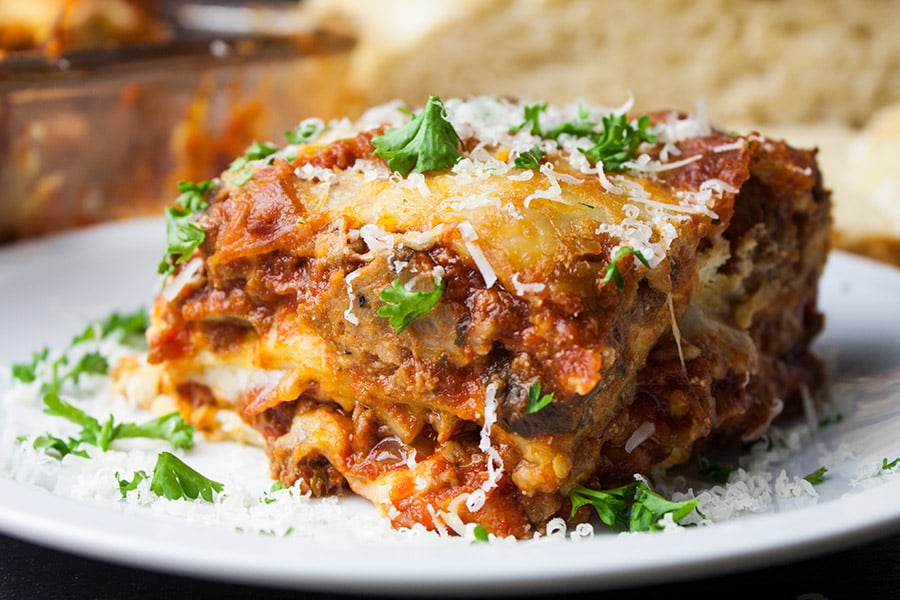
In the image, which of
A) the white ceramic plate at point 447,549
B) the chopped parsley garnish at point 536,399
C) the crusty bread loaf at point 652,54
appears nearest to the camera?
the white ceramic plate at point 447,549

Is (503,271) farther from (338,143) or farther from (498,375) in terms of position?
(338,143)

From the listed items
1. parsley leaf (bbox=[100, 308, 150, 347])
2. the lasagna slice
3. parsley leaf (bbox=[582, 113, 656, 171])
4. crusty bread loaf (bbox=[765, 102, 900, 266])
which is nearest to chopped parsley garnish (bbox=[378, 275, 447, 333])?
the lasagna slice

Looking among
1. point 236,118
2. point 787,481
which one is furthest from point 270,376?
point 236,118

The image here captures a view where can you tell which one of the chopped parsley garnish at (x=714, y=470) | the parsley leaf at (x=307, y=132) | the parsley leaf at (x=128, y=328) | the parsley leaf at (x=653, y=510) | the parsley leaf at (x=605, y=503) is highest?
the parsley leaf at (x=307, y=132)

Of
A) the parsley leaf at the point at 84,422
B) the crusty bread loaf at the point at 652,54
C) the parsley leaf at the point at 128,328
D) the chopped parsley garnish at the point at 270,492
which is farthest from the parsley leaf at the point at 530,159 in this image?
the crusty bread loaf at the point at 652,54

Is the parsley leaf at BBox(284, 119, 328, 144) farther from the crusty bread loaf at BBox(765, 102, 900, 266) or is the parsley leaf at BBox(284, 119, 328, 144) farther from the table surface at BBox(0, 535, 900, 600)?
the crusty bread loaf at BBox(765, 102, 900, 266)

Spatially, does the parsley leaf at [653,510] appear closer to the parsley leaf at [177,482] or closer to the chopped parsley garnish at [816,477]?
the chopped parsley garnish at [816,477]

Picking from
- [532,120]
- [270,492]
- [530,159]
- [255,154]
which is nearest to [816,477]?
[530,159]

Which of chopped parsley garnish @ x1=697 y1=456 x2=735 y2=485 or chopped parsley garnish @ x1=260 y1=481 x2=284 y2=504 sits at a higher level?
chopped parsley garnish @ x1=697 y1=456 x2=735 y2=485
